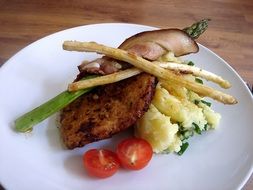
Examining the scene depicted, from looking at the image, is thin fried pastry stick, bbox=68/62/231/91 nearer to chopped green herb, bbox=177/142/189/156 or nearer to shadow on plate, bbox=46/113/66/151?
shadow on plate, bbox=46/113/66/151

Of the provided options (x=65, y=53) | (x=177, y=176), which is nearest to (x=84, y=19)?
(x=65, y=53)

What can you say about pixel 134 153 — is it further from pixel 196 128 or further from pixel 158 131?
pixel 196 128

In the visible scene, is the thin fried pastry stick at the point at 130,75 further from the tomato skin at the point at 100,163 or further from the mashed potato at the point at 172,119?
the tomato skin at the point at 100,163

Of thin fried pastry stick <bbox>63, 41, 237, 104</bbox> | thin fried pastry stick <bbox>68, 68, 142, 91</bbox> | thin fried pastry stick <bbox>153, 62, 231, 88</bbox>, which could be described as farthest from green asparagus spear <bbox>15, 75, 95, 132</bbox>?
thin fried pastry stick <bbox>153, 62, 231, 88</bbox>

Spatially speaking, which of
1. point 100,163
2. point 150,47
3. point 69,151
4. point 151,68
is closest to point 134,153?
point 100,163

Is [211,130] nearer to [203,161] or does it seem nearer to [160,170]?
[203,161]

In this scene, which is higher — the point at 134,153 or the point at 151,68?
the point at 151,68
